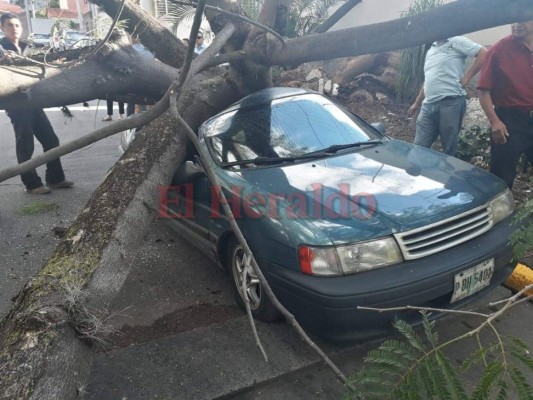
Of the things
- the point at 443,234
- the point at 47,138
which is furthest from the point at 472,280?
the point at 47,138

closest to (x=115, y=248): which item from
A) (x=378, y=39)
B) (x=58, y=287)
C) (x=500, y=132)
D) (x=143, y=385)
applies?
(x=58, y=287)

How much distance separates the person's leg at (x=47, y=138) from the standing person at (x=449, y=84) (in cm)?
455

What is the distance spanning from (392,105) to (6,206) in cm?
665

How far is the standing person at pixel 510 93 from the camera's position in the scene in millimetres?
→ 3795

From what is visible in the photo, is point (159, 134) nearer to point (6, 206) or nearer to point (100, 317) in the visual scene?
point (100, 317)

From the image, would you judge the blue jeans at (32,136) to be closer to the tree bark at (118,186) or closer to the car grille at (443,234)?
the tree bark at (118,186)

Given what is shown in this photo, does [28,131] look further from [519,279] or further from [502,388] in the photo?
[502,388]

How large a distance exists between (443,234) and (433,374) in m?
1.19

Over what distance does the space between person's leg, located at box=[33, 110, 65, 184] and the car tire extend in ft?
10.8

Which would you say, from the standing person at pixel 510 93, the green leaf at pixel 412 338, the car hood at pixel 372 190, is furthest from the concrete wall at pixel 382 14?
the green leaf at pixel 412 338

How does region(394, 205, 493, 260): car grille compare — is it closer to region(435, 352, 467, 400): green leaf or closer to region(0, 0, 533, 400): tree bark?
region(435, 352, 467, 400): green leaf

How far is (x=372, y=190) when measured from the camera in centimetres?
283

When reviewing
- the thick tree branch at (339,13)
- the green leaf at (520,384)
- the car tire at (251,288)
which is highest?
the thick tree branch at (339,13)

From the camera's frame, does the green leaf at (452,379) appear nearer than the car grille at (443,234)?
Yes
